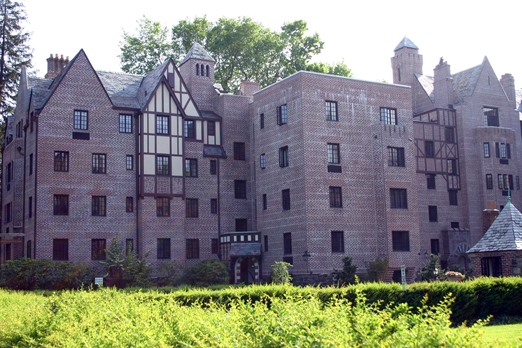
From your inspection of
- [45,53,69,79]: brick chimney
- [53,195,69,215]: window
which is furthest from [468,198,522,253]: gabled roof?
[45,53,69,79]: brick chimney

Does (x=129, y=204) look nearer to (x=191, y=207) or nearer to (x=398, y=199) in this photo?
(x=191, y=207)

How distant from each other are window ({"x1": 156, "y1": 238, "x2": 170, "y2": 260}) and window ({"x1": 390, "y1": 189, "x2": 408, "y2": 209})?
15933 mm

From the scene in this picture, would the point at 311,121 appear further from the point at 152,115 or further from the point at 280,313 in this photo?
the point at 280,313

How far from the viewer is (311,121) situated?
45219 mm

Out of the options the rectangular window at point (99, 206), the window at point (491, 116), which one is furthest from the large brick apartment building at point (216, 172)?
the window at point (491, 116)

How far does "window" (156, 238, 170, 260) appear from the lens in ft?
151

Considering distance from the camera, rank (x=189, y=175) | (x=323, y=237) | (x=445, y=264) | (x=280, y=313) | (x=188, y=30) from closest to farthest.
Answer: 1. (x=280, y=313)
2. (x=323, y=237)
3. (x=189, y=175)
4. (x=445, y=264)
5. (x=188, y=30)

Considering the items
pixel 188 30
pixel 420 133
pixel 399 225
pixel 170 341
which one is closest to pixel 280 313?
pixel 170 341

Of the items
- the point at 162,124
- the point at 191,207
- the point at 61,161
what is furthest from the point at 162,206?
the point at 61,161

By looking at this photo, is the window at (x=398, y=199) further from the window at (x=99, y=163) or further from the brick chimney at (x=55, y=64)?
the brick chimney at (x=55, y=64)

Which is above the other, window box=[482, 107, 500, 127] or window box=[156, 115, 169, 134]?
window box=[482, 107, 500, 127]

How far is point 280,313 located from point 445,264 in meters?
44.5

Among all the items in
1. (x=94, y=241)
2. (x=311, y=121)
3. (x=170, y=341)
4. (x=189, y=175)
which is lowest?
(x=170, y=341)

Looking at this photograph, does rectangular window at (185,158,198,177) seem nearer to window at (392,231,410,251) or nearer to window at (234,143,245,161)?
window at (234,143,245,161)
